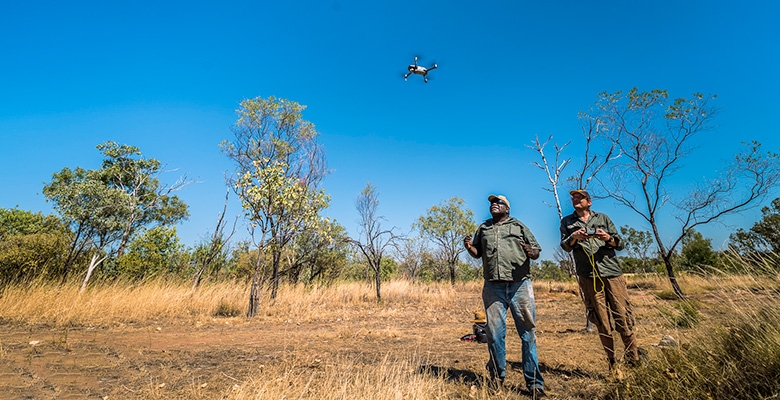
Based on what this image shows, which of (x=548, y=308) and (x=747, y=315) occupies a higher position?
(x=747, y=315)

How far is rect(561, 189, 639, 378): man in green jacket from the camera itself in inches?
131

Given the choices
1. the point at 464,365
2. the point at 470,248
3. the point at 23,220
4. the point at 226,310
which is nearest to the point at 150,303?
the point at 226,310

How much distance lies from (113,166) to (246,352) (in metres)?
21.9

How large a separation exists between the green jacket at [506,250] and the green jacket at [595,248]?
1.57 ft

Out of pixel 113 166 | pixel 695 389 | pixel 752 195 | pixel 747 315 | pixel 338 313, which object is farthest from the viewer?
pixel 113 166

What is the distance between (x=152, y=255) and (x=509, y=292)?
662 inches

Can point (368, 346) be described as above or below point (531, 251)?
below

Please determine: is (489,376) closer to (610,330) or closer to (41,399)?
(610,330)

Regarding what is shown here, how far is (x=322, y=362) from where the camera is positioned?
4387mm

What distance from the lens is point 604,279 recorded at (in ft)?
11.4

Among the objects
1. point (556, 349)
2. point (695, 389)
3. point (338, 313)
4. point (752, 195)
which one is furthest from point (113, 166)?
point (752, 195)

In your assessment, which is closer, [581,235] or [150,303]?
[581,235]

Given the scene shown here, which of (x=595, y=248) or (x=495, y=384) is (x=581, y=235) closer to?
(x=595, y=248)

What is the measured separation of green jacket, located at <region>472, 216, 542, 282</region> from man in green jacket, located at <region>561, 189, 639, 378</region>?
49cm
